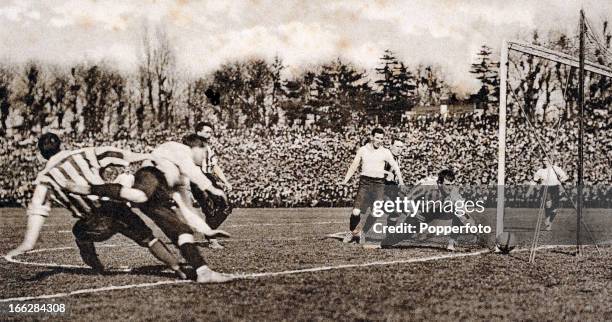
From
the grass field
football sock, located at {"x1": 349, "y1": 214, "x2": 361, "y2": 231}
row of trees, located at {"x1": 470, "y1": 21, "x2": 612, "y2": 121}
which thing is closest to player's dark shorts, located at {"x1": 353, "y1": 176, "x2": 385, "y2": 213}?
football sock, located at {"x1": 349, "y1": 214, "x2": 361, "y2": 231}

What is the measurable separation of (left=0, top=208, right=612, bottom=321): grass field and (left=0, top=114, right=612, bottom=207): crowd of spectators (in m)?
6.77

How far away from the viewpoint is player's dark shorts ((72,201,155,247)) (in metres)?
7.82

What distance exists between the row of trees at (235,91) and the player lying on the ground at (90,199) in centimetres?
288

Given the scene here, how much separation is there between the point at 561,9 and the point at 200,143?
6492 mm

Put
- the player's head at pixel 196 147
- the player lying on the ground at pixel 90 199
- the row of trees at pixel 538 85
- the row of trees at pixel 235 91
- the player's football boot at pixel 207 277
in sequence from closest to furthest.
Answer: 1. the player's football boot at pixel 207 277
2. the player lying on the ground at pixel 90 199
3. the player's head at pixel 196 147
4. the row of trees at pixel 235 91
5. the row of trees at pixel 538 85

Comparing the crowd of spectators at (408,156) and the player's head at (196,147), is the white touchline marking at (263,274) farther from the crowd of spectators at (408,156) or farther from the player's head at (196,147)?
the crowd of spectators at (408,156)

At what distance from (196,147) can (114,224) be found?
5.04ft

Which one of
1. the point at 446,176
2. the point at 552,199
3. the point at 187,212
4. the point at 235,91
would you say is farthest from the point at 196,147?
the point at 552,199

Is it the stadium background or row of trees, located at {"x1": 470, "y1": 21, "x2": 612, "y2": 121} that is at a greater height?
row of trees, located at {"x1": 470, "y1": 21, "x2": 612, "y2": 121}

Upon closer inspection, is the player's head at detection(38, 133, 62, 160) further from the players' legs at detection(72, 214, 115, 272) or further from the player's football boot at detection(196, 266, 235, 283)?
the player's football boot at detection(196, 266, 235, 283)

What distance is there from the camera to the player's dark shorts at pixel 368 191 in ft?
38.0

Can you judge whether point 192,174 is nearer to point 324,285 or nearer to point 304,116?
point 324,285

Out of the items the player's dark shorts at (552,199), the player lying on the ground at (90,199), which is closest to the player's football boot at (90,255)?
the player lying on the ground at (90,199)

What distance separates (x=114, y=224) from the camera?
315 inches
